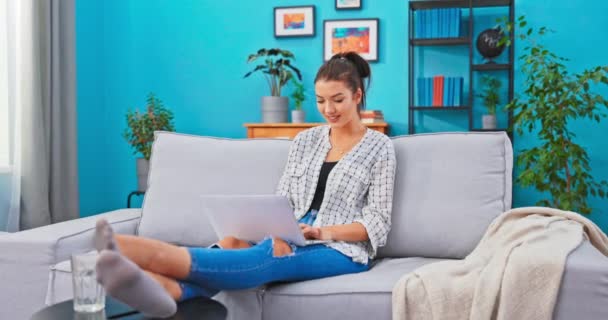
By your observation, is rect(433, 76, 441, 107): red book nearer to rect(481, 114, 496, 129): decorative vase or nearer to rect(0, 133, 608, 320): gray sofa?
rect(481, 114, 496, 129): decorative vase

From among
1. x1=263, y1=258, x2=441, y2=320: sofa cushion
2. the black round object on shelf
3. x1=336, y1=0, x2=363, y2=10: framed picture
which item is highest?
x1=336, y1=0, x2=363, y2=10: framed picture

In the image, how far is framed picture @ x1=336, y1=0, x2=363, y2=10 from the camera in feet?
14.1

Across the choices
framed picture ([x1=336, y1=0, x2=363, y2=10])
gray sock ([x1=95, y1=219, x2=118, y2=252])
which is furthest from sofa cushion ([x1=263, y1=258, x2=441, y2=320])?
framed picture ([x1=336, y1=0, x2=363, y2=10])

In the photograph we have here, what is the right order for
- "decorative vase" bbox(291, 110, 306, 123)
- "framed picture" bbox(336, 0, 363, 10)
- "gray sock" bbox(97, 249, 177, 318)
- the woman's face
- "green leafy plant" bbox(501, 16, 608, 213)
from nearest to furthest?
"gray sock" bbox(97, 249, 177, 318) < the woman's face < "green leafy plant" bbox(501, 16, 608, 213) < "decorative vase" bbox(291, 110, 306, 123) < "framed picture" bbox(336, 0, 363, 10)

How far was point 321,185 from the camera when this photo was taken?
209 cm

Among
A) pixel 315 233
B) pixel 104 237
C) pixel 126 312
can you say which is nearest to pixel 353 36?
pixel 315 233

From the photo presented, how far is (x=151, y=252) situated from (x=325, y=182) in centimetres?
78

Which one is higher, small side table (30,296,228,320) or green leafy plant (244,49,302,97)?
green leafy plant (244,49,302,97)

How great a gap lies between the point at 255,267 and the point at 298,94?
2776 millimetres

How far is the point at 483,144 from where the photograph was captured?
2.10m

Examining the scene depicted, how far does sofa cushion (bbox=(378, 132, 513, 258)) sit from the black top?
0.23 metres

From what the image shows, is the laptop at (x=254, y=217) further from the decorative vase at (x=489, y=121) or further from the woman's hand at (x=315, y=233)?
the decorative vase at (x=489, y=121)

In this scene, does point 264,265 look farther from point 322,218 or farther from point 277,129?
point 277,129

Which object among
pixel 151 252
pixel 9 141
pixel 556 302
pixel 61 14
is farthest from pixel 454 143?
pixel 61 14
